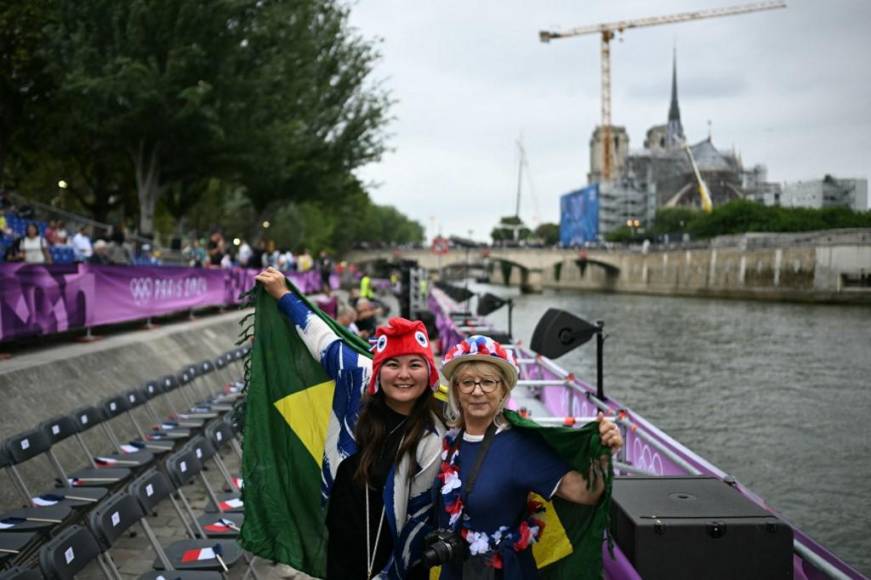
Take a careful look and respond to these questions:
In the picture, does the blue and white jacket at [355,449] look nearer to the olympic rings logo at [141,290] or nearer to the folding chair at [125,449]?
the folding chair at [125,449]

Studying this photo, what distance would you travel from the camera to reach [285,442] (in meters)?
3.87

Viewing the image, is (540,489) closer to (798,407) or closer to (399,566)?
(399,566)

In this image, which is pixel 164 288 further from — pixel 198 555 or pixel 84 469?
pixel 198 555

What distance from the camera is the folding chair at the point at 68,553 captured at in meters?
3.39

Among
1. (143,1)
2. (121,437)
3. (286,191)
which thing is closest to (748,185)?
(286,191)

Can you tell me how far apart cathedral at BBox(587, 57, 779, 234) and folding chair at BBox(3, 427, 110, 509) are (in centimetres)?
12857

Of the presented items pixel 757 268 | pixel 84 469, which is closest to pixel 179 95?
pixel 84 469

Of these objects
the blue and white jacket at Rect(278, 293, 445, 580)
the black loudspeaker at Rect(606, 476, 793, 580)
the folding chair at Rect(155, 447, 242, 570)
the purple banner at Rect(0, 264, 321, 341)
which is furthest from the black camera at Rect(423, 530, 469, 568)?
the purple banner at Rect(0, 264, 321, 341)

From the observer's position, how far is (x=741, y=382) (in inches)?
774

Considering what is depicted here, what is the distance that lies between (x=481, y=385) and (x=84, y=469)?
15.4 feet

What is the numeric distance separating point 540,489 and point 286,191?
30609 millimetres

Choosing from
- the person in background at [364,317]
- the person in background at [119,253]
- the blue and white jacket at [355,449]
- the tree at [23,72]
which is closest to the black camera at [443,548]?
the blue and white jacket at [355,449]

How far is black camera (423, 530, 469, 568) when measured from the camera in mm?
2514

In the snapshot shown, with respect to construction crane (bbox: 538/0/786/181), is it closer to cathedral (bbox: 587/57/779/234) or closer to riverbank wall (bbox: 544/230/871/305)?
cathedral (bbox: 587/57/779/234)
